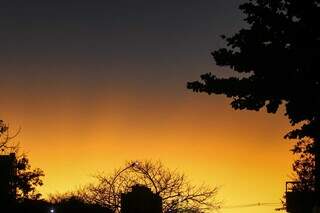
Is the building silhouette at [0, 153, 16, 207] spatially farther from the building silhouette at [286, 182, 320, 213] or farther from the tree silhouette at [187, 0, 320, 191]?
the tree silhouette at [187, 0, 320, 191]

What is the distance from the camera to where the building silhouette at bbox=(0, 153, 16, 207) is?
Result: 58.0m

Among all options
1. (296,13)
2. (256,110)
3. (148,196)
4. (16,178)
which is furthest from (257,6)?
(148,196)

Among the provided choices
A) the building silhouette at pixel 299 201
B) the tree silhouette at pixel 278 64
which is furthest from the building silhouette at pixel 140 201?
the tree silhouette at pixel 278 64

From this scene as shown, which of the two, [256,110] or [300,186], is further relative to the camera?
[300,186]

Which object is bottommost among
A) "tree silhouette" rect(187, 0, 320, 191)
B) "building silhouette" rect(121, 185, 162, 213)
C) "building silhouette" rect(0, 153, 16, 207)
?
"tree silhouette" rect(187, 0, 320, 191)

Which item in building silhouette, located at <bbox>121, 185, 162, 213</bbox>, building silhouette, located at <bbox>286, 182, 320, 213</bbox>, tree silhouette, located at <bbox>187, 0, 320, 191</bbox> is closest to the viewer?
tree silhouette, located at <bbox>187, 0, 320, 191</bbox>

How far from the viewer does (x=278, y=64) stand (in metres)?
26.4

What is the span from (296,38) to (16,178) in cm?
3651

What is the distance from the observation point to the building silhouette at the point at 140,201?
8004cm

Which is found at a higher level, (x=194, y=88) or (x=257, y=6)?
(x=257, y=6)

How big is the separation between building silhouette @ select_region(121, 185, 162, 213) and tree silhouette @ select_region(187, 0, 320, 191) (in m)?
52.3

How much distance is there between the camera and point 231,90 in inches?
1094

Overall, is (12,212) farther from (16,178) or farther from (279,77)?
(279,77)

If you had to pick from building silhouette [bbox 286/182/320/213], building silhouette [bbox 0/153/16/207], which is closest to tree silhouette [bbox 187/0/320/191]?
building silhouette [bbox 286/182/320/213]
